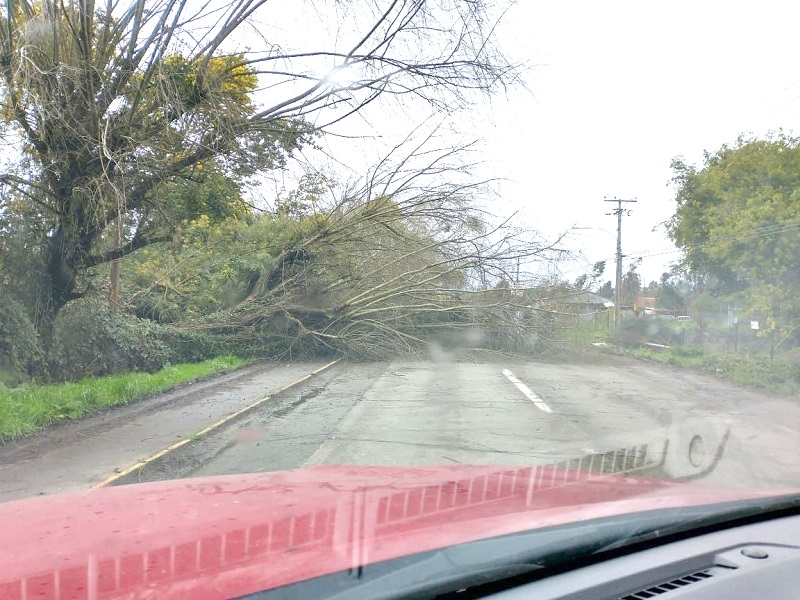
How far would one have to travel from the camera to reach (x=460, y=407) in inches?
489

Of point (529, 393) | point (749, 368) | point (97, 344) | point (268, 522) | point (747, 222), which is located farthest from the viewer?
point (747, 222)

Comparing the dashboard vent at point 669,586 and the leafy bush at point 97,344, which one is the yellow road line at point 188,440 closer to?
the leafy bush at point 97,344

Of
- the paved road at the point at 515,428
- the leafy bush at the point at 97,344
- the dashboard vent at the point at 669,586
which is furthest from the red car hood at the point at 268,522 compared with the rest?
the leafy bush at the point at 97,344

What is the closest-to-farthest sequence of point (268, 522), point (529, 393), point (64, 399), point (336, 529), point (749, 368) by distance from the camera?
point (336, 529)
point (268, 522)
point (64, 399)
point (529, 393)
point (749, 368)

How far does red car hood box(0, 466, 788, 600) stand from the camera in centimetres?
263

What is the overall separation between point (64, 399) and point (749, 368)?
17.3 meters

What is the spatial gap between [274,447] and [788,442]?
674cm

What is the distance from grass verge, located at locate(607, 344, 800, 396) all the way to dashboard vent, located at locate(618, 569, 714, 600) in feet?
48.7

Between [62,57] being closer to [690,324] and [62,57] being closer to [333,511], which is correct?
[333,511]

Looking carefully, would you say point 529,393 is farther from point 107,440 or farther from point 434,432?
point 107,440

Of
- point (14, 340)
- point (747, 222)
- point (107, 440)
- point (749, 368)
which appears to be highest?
point (747, 222)

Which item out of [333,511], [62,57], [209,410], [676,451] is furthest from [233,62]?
[333,511]

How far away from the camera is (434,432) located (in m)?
9.88

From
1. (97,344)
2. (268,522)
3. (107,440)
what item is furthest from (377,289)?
(268,522)
